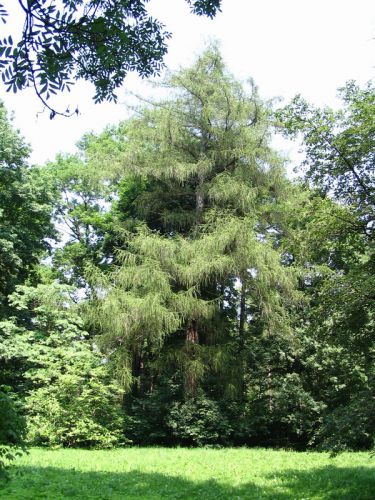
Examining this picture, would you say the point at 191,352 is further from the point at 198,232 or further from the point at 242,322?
the point at 242,322

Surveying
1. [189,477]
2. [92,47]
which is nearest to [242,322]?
[189,477]

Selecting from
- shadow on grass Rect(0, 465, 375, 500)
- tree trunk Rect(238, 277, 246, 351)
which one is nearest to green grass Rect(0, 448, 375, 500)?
shadow on grass Rect(0, 465, 375, 500)

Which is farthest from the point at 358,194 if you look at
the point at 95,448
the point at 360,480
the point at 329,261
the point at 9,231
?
the point at 9,231

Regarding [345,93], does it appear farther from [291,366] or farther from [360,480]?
[291,366]

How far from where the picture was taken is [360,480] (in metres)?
7.57

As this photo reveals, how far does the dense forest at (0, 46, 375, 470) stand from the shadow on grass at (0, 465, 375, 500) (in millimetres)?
4703

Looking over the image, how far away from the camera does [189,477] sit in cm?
835

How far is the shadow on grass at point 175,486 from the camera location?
668 cm

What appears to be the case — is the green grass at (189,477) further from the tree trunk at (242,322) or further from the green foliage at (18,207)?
the green foliage at (18,207)

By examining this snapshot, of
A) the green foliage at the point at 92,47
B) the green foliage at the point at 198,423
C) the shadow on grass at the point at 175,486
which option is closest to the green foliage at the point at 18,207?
the green foliage at the point at 198,423

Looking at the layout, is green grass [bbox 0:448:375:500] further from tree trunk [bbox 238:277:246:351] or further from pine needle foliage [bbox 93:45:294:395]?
tree trunk [bbox 238:277:246:351]

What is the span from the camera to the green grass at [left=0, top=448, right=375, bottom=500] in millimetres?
6797

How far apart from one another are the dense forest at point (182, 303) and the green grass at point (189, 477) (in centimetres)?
293

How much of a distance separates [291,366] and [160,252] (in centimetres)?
665
